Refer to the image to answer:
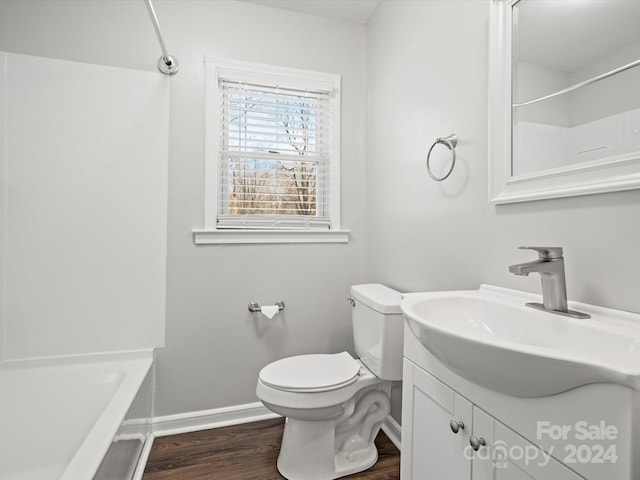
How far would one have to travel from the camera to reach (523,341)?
872 millimetres

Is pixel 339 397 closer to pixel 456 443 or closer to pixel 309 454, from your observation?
pixel 309 454

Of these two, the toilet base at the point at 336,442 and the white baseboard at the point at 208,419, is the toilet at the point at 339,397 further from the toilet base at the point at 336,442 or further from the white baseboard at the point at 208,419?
the white baseboard at the point at 208,419

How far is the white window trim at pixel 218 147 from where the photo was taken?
186 cm

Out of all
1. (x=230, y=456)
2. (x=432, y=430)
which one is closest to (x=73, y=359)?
(x=230, y=456)

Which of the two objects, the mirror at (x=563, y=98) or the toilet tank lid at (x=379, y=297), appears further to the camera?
the toilet tank lid at (x=379, y=297)

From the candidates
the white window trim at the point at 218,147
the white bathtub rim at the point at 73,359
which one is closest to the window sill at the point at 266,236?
the white window trim at the point at 218,147

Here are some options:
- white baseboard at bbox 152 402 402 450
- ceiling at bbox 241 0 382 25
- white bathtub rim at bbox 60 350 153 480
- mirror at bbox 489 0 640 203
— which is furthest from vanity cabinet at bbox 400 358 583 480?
ceiling at bbox 241 0 382 25

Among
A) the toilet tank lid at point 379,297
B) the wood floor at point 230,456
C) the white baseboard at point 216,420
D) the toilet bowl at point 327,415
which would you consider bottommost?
the wood floor at point 230,456

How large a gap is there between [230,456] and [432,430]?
114 cm

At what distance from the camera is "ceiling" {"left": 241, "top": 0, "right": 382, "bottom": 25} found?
1.94 metres

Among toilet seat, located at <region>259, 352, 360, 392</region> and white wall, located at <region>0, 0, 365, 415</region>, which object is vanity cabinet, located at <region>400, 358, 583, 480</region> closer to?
toilet seat, located at <region>259, 352, 360, 392</region>

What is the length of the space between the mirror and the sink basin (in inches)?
12.9

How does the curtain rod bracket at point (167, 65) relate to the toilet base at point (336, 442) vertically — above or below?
above

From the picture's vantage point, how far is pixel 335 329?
208 cm
